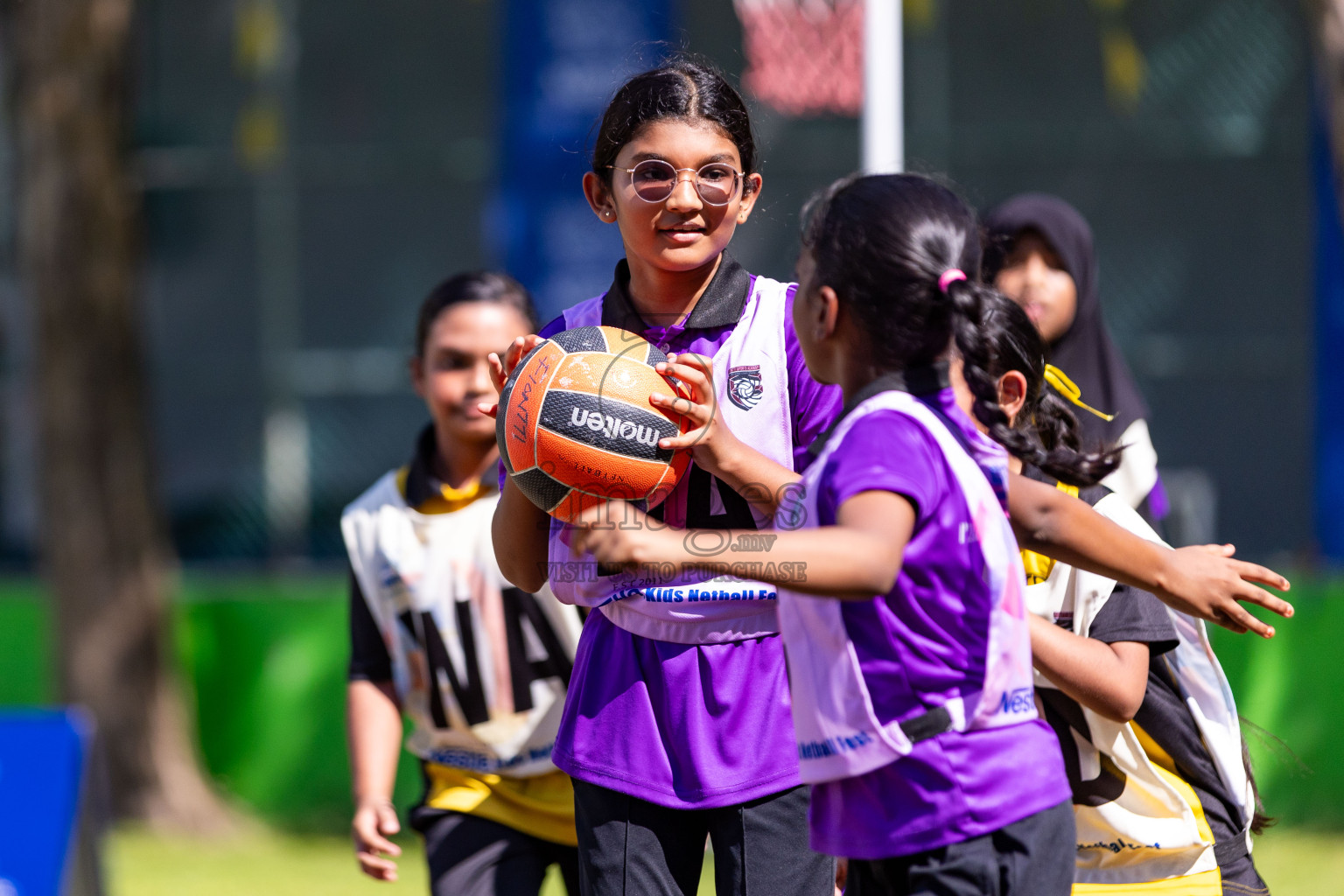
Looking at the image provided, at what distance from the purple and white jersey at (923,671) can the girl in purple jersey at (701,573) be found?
25cm

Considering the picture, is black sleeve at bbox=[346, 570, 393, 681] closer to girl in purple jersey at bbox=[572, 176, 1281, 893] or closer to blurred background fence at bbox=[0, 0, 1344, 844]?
girl in purple jersey at bbox=[572, 176, 1281, 893]

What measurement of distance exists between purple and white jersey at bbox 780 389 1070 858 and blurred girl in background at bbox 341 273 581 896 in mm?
1327

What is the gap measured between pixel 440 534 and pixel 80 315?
4.92 m

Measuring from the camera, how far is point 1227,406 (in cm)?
1209

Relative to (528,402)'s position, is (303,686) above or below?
below

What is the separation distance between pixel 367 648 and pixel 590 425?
1400 millimetres

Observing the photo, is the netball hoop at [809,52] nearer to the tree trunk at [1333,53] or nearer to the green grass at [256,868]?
the tree trunk at [1333,53]

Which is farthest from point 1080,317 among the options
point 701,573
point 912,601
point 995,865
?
point 995,865

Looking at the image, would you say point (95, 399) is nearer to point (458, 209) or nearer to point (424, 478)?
point (424, 478)

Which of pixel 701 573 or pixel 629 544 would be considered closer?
pixel 629 544

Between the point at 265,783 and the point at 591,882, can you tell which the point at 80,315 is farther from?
the point at 591,882

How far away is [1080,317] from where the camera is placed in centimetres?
414

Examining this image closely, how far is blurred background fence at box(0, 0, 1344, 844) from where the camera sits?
12031 millimetres

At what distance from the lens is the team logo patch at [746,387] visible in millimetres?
2742
